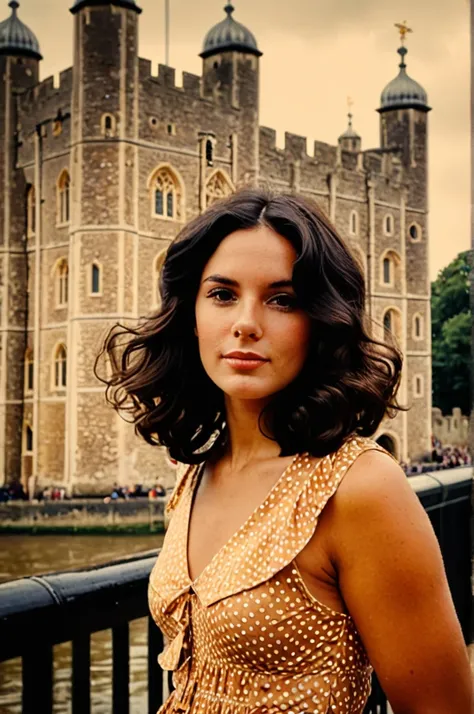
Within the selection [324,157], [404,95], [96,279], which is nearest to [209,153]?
[96,279]

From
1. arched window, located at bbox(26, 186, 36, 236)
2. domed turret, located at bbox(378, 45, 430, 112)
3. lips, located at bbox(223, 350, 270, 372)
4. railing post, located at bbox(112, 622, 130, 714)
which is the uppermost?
domed turret, located at bbox(378, 45, 430, 112)

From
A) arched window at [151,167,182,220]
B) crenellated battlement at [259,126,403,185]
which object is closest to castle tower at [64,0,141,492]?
arched window at [151,167,182,220]

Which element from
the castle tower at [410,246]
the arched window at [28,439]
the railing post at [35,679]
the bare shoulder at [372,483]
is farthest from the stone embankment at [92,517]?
the bare shoulder at [372,483]

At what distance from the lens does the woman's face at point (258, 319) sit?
113 cm

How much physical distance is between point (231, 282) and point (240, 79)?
66.3 ft

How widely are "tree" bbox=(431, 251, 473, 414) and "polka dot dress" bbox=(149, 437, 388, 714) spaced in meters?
26.2

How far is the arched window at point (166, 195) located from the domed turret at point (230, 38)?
3.46 meters

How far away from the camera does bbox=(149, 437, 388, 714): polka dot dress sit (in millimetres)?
1020

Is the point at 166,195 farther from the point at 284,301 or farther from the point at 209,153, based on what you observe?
the point at 284,301

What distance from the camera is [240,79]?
67.4 ft

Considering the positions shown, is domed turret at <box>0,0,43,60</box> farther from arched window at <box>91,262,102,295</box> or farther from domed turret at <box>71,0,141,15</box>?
arched window at <box>91,262,102,295</box>

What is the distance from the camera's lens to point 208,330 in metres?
1.18

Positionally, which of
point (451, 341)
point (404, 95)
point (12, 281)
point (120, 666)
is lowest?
point (120, 666)

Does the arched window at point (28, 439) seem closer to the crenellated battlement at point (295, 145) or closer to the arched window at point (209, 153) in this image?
the arched window at point (209, 153)
